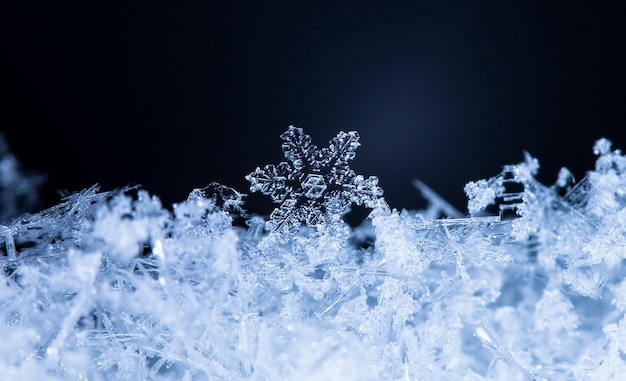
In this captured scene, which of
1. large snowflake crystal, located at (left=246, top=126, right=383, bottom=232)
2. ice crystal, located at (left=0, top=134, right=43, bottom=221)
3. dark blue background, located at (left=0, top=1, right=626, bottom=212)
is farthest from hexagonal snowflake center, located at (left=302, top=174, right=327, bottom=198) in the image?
ice crystal, located at (left=0, top=134, right=43, bottom=221)

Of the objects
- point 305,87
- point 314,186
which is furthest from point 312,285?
point 305,87

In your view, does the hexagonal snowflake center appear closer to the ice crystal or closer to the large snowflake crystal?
the large snowflake crystal

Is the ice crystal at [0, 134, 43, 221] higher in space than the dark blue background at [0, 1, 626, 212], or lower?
lower

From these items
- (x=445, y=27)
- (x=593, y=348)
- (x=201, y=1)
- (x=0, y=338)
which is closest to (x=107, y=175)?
(x=201, y=1)

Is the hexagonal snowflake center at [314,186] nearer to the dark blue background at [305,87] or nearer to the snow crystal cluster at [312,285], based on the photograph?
the snow crystal cluster at [312,285]

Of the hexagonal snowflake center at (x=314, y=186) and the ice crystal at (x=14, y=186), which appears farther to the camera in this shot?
the ice crystal at (x=14, y=186)

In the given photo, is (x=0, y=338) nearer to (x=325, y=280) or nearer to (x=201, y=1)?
(x=325, y=280)

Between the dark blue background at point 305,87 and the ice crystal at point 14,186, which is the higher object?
the dark blue background at point 305,87

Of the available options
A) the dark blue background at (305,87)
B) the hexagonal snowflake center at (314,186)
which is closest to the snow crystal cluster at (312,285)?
the hexagonal snowflake center at (314,186)
